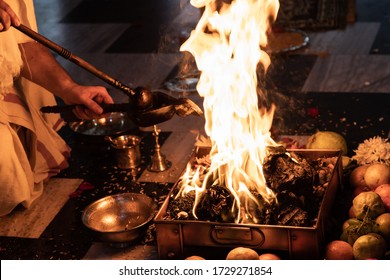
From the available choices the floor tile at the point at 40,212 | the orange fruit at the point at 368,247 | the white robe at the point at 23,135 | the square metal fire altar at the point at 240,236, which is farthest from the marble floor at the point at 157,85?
the orange fruit at the point at 368,247

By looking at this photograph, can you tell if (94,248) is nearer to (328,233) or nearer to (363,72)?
(328,233)

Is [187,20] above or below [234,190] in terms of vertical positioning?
below

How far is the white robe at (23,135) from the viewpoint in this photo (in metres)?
3.97

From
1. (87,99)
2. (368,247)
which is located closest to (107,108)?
(87,99)

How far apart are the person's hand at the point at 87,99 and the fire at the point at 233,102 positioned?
23.5 inches

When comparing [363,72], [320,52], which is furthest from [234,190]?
[320,52]

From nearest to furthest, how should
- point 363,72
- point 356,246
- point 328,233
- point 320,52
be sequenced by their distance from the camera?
point 356,246
point 328,233
point 363,72
point 320,52

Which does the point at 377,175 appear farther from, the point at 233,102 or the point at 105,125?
the point at 105,125

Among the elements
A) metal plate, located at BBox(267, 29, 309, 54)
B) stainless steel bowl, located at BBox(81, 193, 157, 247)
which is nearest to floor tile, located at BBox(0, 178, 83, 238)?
stainless steel bowl, located at BBox(81, 193, 157, 247)

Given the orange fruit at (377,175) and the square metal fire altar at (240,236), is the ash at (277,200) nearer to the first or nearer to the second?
the square metal fire altar at (240,236)

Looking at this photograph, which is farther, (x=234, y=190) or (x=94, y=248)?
(x=94, y=248)

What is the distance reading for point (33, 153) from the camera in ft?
14.0

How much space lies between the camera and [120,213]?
3842mm

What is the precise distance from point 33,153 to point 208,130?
1.10 m
